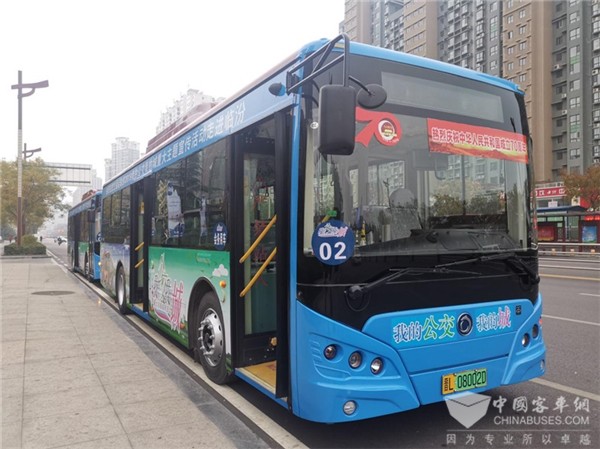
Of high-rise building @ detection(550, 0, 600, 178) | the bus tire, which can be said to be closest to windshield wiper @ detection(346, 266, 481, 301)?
the bus tire

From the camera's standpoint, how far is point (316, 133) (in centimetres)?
338

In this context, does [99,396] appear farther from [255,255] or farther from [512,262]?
[512,262]

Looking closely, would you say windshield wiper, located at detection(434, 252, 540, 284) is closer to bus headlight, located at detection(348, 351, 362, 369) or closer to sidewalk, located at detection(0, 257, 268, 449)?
bus headlight, located at detection(348, 351, 362, 369)

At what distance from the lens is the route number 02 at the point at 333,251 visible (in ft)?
10.6

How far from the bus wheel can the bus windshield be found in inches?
76.7

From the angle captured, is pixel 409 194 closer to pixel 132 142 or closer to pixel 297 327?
pixel 297 327

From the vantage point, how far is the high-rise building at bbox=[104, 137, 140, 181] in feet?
140

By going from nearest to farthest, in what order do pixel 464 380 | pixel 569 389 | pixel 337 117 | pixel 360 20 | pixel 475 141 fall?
1. pixel 337 117
2. pixel 464 380
3. pixel 475 141
4. pixel 569 389
5. pixel 360 20

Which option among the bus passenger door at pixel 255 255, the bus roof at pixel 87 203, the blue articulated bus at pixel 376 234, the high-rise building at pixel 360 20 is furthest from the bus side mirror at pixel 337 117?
the high-rise building at pixel 360 20

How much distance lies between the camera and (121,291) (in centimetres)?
946

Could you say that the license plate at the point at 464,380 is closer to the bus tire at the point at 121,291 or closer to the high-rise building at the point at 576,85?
the bus tire at the point at 121,291

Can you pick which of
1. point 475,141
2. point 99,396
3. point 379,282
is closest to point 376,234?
point 379,282

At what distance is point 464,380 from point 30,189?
4423 cm

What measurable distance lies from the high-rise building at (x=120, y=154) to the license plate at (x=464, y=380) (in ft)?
135
